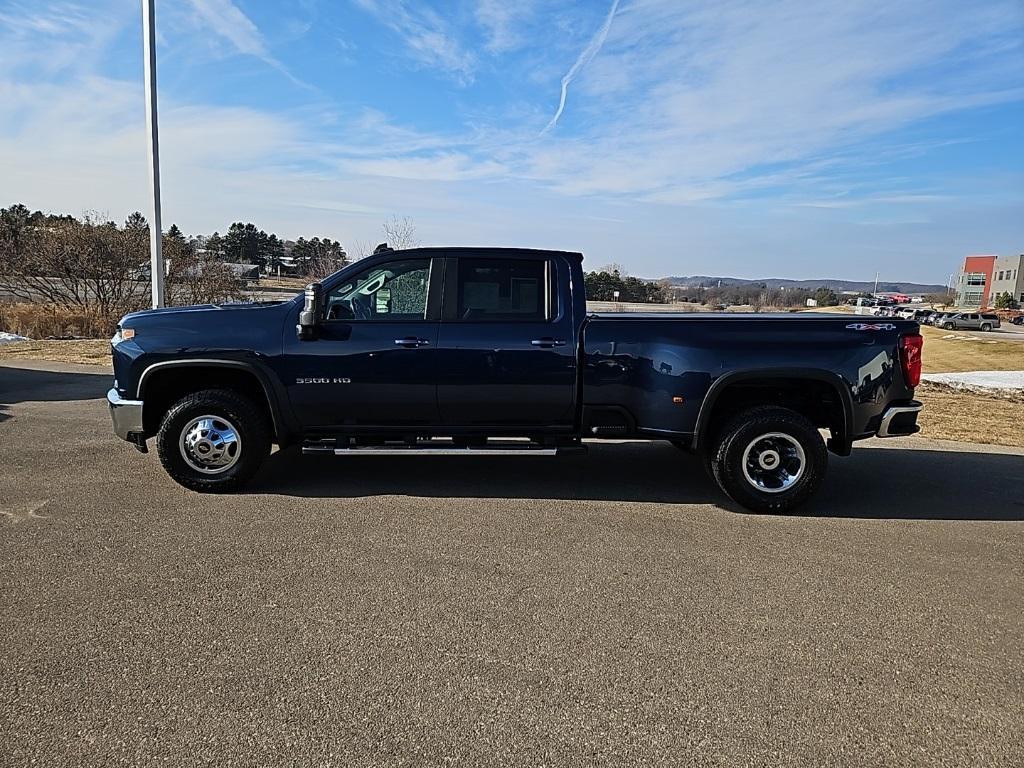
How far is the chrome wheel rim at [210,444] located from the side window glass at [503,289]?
1.99 metres

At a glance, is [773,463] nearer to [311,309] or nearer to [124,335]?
[311,309]

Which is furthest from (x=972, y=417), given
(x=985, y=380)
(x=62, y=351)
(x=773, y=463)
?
(x=62, y=351)

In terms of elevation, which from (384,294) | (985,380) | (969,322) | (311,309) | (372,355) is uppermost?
(969,322)

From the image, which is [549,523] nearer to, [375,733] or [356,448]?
[356,448]

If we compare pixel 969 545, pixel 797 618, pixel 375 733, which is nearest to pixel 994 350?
pixel 969 545

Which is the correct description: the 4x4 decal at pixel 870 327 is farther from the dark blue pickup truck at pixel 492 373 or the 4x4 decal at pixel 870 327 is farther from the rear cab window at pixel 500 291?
the rear cab window at pixel 500 291

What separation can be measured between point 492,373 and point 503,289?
2.26 ft

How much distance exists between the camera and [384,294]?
18.6ft

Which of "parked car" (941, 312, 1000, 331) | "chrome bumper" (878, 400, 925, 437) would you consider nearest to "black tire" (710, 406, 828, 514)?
"chrome bumper" (878, 400, 925, 437)

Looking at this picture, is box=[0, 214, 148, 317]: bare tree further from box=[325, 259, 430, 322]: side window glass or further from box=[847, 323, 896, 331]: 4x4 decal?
box=[847, 323, 896, 331]: 4x4 decal

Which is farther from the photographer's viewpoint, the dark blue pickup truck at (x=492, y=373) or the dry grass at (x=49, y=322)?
the dry grass at (x=49, y=322)

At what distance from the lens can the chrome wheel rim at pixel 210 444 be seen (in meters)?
5.52

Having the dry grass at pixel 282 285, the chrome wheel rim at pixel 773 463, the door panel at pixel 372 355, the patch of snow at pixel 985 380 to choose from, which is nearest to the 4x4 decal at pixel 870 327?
the chrome wheel rim at pixel 773 463

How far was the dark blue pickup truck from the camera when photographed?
17.7 feet
